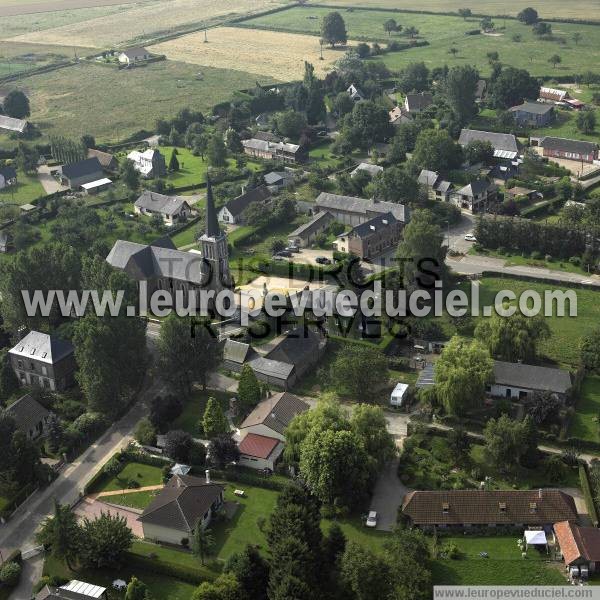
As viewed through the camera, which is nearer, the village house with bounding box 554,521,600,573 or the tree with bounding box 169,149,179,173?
the village house with bounding box 554,521,600,573

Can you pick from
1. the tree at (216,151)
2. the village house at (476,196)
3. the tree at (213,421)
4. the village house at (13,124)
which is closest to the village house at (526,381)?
the tree at (213,421)

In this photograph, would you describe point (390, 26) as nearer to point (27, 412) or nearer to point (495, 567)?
point (27, 412)

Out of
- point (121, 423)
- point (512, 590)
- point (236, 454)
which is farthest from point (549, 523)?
point (121, 423)

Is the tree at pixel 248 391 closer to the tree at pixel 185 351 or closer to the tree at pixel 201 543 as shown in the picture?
the tree at pixel 185 351

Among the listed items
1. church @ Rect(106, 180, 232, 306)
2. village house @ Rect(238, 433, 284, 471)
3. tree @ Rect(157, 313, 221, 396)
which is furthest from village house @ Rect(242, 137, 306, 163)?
village house @ Rect(238, 433, 284, 471)

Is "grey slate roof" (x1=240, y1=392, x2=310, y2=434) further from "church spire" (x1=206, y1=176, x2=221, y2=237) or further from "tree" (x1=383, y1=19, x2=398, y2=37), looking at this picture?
"tree" (x1=383, y1=19, x2=398, y2=37)

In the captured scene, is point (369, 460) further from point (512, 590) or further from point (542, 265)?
point (542, 265)
